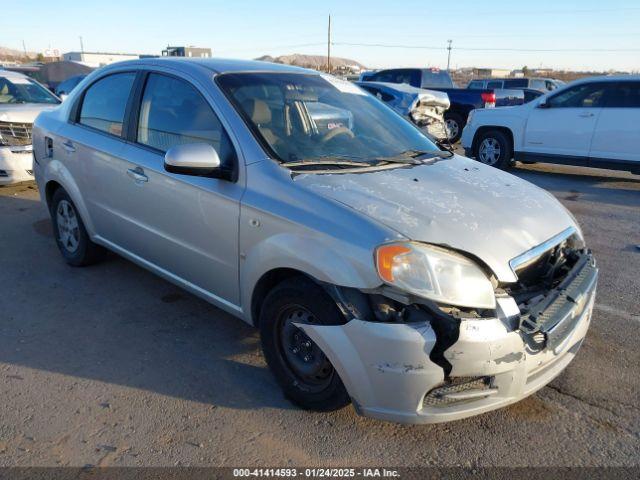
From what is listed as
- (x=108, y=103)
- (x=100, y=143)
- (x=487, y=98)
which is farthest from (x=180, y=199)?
(x=487, y=98)

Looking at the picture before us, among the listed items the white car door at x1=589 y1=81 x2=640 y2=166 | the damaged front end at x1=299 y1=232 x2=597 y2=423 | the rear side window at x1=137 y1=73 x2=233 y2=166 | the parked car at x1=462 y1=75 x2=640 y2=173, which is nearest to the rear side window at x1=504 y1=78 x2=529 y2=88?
the parked car at x1=462 y1=75 x2=640 y2=173

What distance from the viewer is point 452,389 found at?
8.11 feet

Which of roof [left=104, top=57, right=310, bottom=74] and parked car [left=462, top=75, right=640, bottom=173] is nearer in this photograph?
roof [left=104, top=57, right=310, bottom=74]

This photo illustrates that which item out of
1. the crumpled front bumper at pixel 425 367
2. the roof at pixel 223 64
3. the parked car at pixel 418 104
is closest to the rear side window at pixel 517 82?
the parked car at pixel 418 104

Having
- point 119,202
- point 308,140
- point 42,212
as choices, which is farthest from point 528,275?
point 42,212

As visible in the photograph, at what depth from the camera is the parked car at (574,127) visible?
28.3 ft

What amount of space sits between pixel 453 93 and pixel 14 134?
36.4 feet

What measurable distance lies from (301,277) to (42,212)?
5.23 metres

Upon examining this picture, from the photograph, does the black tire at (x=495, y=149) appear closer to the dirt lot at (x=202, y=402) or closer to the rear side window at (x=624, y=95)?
the rear side window at (x=624, y=95)

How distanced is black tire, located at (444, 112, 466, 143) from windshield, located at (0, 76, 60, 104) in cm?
936

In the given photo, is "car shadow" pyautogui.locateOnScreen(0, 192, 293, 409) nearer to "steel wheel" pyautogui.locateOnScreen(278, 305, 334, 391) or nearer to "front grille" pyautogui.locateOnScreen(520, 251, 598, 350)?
"steel wheel" pyautogui.locateOnScreen(278, 305, 334, 391)

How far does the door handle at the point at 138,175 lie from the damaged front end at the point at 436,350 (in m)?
1.73

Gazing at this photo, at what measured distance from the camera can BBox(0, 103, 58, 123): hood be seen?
7.67 metres

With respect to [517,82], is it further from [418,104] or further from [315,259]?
[315,259]
